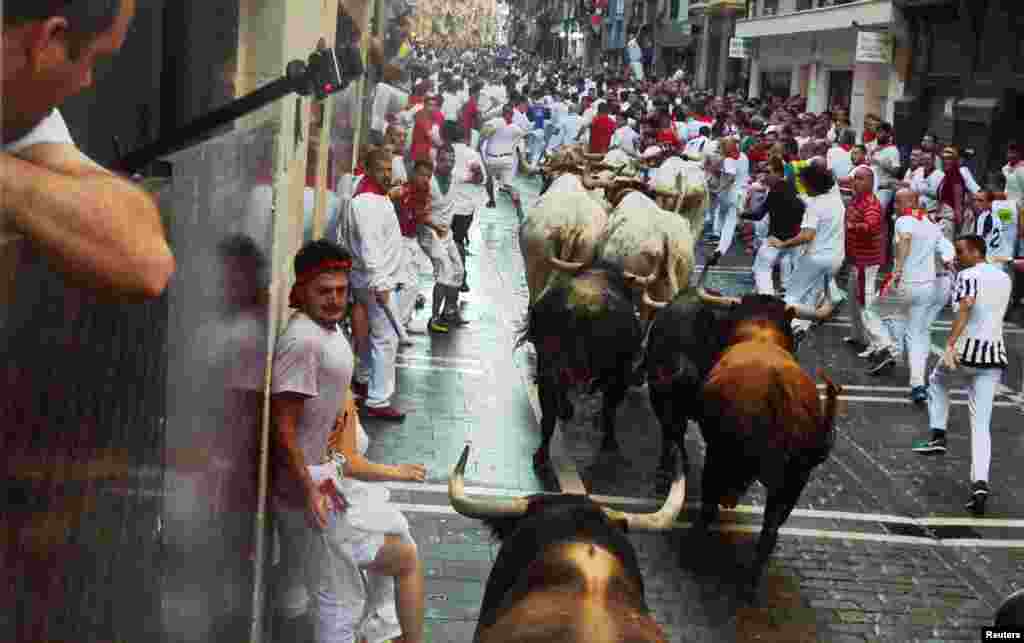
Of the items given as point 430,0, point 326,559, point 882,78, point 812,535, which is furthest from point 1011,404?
point 430,0

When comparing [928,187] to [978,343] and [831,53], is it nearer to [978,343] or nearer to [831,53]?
[978,343]

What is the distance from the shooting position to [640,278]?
9.80 metres

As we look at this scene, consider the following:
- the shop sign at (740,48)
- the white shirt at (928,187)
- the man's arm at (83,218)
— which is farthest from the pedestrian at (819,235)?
the shop sign at (740,48)

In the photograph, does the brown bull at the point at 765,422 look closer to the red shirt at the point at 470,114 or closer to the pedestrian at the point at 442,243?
the pedestrian at the point at 442,243

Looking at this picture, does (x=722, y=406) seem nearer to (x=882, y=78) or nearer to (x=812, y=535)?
(x=812, y=535)

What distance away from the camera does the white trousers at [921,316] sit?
39.4ft

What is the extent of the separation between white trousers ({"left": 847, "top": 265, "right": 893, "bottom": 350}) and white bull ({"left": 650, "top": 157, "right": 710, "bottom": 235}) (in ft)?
6.06

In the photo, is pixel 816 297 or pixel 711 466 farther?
pixel 816 297

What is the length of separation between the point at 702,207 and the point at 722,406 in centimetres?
665

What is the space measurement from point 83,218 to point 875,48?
29.5 metres

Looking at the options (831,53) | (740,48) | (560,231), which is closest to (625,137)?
(560,231)

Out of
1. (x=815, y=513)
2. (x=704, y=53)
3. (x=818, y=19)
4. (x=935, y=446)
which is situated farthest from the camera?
(x=704, y=53)

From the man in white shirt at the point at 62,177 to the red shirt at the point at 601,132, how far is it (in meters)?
21.1

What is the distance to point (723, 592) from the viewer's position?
7.14 metres
